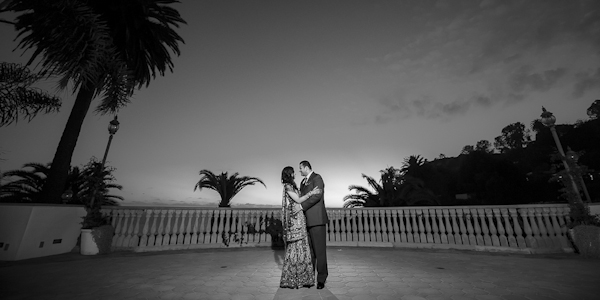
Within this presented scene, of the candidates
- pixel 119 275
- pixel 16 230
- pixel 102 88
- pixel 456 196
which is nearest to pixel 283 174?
pixel 119 275

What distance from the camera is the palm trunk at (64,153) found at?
761cm

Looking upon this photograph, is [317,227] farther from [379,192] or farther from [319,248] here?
[379,192]

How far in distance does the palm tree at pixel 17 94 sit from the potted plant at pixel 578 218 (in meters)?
14.5

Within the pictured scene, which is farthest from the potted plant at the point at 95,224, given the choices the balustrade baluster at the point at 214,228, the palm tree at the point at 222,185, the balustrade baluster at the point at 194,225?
the palm tree at the point at 222,185

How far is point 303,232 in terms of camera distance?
12.1 ft

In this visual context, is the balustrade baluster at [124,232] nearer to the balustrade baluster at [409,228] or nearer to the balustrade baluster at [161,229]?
the balustrade baluster at [161,229]

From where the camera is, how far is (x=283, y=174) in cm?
380

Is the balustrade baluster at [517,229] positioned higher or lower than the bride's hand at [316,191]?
lower

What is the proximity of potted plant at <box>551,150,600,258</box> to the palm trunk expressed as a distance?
14300 mm

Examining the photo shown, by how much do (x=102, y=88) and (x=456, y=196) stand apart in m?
34.9

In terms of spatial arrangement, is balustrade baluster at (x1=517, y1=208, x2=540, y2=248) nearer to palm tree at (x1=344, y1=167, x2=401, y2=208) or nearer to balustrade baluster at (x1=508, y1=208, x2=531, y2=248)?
balustrade baluster at (x1=508, y1=208, x2=531, y2=248)

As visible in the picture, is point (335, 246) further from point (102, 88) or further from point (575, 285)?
point (102, 88)

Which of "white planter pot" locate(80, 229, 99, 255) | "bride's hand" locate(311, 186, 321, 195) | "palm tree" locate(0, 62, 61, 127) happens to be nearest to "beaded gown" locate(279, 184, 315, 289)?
"bride's hand" locate(311, 186, 321, 195)

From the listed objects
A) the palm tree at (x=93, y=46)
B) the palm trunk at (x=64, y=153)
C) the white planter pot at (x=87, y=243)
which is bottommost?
the white planter pot at (x=87, y=243)
